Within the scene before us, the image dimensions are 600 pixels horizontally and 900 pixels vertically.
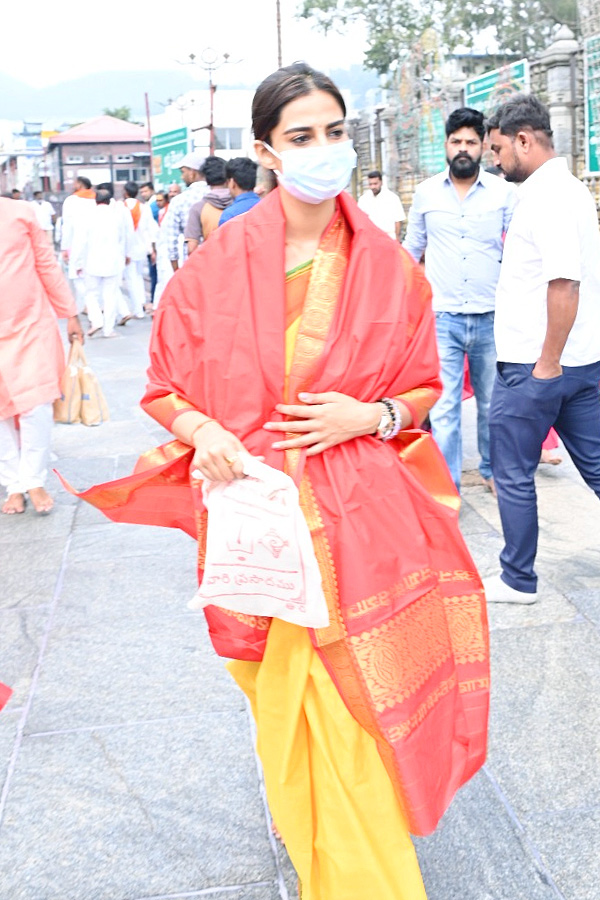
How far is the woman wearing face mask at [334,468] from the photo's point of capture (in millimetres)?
2051

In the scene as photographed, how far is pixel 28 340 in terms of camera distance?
17.1 ft

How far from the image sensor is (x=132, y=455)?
661 centimetres

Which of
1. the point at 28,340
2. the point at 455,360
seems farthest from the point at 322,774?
the point at 28,340

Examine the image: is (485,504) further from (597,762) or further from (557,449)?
(597,762)

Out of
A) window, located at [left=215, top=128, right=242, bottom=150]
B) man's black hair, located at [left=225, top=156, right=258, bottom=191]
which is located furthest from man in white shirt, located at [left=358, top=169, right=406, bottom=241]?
window, located at [left=215, top=128, right=242, bottom=150]

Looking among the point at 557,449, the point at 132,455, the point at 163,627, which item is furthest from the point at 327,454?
the point at 132,455

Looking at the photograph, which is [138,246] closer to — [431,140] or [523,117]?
[431,140]

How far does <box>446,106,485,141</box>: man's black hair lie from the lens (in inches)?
194

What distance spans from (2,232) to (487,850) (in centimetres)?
365

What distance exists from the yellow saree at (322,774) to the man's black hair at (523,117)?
69.7 inches

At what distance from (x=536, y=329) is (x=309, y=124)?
1.79m

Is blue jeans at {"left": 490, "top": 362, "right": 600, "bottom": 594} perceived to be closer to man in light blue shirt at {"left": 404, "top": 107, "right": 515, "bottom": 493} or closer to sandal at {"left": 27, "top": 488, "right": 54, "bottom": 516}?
man in light blue shirt at {"left": 404, "top": 107, "right": 515, "bottom": 493}

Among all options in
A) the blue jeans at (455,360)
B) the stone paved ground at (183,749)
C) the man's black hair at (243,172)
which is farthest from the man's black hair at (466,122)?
the man's black hair at (243,172)

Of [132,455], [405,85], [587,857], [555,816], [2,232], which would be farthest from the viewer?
[405,85]
